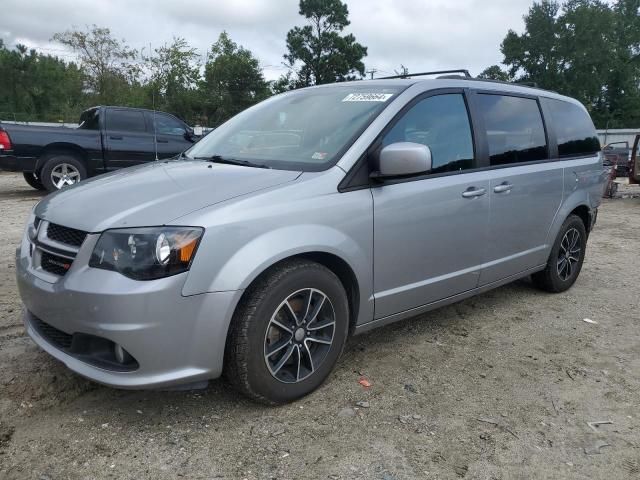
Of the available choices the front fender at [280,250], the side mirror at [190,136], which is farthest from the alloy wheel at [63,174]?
the front fender at [280,250]

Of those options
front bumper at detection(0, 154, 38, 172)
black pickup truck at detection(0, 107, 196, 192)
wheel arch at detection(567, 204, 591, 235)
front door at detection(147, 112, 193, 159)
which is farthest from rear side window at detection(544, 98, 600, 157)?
front bumper at detection(0, 154, 38, 172)

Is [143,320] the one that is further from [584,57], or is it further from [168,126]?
[584,57]

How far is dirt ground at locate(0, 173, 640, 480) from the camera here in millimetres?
2365

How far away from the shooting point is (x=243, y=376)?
2.59 metres

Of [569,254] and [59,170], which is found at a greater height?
[59,170]

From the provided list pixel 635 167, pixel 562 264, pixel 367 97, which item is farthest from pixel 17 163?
pixel 635 167

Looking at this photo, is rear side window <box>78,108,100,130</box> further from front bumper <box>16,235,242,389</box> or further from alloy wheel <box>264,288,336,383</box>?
alloy wheel <box>264,288,336,383</box>

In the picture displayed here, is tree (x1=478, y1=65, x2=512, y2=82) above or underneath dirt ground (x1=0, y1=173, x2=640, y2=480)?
above

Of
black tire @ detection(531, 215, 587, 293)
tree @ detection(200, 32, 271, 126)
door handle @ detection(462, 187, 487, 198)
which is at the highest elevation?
tree @ detection(200, 32, 271, 126)

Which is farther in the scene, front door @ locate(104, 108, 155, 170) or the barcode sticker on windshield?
front door @ locate(104, 108, 155, 170)

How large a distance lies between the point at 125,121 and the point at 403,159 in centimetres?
914

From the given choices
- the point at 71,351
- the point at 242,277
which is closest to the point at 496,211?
the point at 242,277

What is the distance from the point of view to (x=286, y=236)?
2623 mm

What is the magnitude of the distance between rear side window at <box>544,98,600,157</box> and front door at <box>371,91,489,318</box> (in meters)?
1.37
